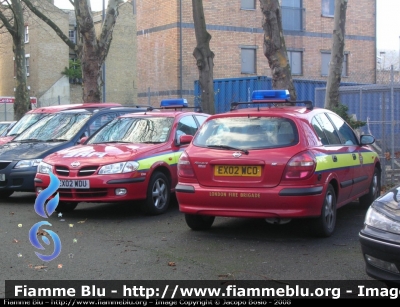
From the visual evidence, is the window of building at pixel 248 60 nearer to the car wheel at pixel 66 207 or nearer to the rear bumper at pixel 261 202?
the car wheel at pixel 66 207

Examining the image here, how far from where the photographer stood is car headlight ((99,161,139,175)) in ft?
29.9

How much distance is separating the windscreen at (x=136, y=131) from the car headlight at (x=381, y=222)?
5235 millimetres

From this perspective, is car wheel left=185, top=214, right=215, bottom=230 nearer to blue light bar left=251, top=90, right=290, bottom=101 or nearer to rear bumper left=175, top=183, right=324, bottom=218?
rear bumper left=175, top=183, right=324, bottom=218

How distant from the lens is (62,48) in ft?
165

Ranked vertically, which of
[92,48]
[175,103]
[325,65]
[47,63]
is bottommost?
[175,103]

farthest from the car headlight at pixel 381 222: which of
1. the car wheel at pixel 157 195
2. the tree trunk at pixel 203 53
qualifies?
the tree trunk at pixel 203 53

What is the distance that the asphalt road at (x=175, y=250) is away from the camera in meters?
6.18

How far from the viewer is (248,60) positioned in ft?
97.9

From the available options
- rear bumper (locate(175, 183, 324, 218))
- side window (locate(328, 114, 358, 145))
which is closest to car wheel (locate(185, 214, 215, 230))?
A: rear bumper (locate(175, 183, 324, 218))

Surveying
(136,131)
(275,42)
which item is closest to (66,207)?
(136,131)

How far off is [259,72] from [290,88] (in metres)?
17.4

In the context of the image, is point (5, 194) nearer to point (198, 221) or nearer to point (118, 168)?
point (118, 168)

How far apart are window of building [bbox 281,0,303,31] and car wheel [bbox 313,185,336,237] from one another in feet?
76.8

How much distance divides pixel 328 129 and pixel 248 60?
71.2ft
